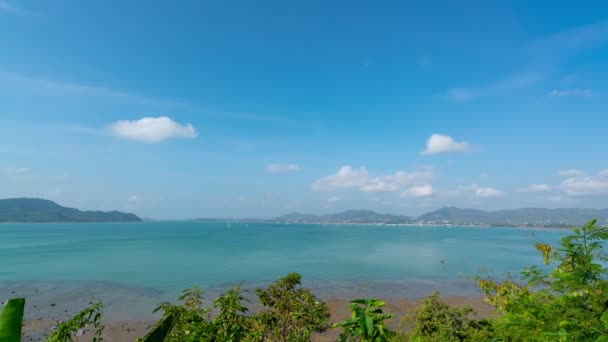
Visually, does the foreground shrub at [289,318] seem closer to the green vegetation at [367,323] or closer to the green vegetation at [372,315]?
the green vegetation at [372,315]

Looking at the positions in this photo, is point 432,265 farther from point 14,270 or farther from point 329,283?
point 14,270

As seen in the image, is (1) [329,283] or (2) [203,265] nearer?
(1) [329,283]

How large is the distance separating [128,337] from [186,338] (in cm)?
2245

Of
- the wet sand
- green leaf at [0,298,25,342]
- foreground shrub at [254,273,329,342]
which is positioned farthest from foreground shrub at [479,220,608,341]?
the wet sand

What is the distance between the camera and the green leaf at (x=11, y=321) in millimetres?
2000

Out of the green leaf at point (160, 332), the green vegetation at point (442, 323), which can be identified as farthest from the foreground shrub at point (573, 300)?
the green vegetation at point (442, 323)

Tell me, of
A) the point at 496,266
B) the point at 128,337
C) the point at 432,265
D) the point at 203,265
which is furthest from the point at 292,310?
the point at 496,266

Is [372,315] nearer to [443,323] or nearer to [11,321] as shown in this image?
[11,321]

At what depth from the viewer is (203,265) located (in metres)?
54.0

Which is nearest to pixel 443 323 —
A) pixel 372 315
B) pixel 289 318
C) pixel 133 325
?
pixel 289 318

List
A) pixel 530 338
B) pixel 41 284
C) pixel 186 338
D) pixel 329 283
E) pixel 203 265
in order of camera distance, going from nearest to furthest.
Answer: pixel 186 338 → pixel 530 338 → pixel 41 284 → pixel 329 283 → pixel 203 265

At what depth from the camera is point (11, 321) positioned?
204cm

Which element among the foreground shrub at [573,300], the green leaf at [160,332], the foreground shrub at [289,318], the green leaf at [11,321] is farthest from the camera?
the foreground shrub at [289,318]

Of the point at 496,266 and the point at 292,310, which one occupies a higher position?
the point at 292,310
